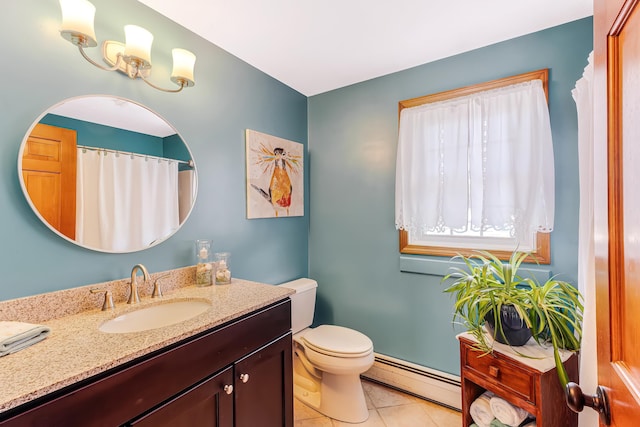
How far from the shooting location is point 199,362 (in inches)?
40.7

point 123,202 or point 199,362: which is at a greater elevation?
point 123,202

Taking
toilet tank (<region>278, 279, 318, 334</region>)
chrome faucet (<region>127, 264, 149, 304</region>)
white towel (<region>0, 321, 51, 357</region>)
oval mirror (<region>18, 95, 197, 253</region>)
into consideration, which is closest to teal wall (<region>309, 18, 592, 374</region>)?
toilet tank (<region>278, 279, 318, 334</region>)

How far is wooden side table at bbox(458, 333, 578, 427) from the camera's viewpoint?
117cm

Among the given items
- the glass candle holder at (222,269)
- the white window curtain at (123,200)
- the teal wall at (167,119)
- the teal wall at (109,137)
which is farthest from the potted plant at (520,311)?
the teal wall at (109,137)

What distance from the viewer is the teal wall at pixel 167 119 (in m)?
1.04

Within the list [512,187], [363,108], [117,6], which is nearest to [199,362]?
[117,6]

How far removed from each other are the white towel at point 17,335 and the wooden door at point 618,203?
143 centimetres

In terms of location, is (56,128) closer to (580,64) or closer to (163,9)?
(163,9)

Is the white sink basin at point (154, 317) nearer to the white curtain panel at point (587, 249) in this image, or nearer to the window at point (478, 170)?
the window at point (478, 170)

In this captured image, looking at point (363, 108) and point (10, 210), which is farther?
point (363, 108)

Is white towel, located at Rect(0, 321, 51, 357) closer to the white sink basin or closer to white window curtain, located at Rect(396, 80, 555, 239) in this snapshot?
the white sink basin

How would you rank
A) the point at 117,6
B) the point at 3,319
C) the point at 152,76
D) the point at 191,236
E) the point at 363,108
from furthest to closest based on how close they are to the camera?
the point at 363,108
the point at 191,236
the point at 152,76
the point at 117,6
the point at 3,319

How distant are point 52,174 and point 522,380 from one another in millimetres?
2085

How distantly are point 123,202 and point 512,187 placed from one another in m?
2.07
